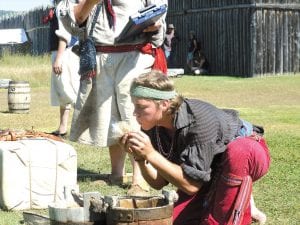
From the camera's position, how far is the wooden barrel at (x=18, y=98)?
553 inches

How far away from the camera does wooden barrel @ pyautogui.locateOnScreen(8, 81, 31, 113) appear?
1404 centimetres

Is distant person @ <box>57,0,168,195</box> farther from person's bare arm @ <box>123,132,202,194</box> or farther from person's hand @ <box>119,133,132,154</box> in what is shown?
person's hand @ <box>119,133,132,154</box>

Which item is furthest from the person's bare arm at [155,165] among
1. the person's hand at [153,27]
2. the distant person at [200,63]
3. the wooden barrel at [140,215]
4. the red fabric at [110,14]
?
the distant person at [200,63]

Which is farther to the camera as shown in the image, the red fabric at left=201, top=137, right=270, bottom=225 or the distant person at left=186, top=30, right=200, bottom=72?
the distant person at left=186, top=30, right=200, bottom=72

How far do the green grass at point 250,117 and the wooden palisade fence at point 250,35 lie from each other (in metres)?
1.02

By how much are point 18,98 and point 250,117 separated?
14.3ft

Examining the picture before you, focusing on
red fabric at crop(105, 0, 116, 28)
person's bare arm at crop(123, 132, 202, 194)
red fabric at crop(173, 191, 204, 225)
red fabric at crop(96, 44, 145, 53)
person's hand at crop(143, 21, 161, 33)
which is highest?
red fabric at crop(105, 0, 116, 28)

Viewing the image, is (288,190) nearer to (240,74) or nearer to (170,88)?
(170,88)

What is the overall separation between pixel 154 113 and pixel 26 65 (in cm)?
1961

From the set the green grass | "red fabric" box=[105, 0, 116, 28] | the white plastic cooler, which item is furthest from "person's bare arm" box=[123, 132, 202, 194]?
"red fabric" box=[105, 0, 116, 28]

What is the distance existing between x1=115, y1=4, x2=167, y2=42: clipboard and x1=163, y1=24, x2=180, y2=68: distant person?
19.3m

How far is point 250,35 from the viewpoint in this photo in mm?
24234

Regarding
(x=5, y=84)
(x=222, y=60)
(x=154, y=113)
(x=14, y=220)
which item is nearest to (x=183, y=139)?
(x=154, y=113)

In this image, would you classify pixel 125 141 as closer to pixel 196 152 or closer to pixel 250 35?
pixel 196 152
